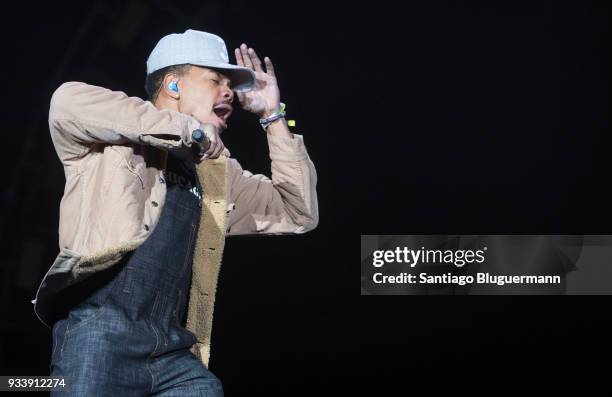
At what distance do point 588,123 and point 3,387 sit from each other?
2.62 metres

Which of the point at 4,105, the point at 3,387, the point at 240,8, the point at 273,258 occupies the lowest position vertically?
the point at 3,387

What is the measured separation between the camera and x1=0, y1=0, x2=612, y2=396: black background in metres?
3.55

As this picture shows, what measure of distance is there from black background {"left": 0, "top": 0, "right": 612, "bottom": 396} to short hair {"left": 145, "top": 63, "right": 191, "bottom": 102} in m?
1.34

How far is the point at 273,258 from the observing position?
3605mm

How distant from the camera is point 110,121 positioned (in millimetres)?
1716

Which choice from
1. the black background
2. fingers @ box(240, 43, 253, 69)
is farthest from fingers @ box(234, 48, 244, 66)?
the black background

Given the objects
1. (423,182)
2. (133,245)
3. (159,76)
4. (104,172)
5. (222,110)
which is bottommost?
(133,245)

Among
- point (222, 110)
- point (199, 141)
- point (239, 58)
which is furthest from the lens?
point (239, 58)

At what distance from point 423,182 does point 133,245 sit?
2144 mm

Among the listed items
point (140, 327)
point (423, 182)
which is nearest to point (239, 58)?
point (140, 327)

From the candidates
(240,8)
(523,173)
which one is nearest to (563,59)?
(523,173)

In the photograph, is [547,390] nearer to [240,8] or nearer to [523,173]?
[523,173]

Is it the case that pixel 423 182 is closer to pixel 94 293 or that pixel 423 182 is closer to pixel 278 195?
pixel 278 195

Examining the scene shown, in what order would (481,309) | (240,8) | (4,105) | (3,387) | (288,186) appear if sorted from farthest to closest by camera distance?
(481,309) < (240,8) < (4,105) < (3,387) < (288,186)
